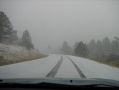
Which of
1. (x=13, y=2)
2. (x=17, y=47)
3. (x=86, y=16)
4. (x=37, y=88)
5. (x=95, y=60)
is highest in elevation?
(x=13, y=2)

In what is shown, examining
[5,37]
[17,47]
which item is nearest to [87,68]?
[17,47]

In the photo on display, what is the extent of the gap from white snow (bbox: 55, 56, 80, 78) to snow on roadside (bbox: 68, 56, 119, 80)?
0.51ft

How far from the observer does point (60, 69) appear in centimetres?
380

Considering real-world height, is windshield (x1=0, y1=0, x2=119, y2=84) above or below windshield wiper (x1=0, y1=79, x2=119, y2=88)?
above

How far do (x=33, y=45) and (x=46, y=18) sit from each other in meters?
→ 0.70

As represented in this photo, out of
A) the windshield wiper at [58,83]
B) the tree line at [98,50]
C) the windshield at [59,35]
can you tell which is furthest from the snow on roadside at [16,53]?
the windshield wiper at [58,83]

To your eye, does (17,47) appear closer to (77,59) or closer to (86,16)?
(77,59)

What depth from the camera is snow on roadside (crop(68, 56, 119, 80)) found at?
3550 millimetres

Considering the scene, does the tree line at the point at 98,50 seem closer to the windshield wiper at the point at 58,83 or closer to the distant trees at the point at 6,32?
the distant trees at the point at 6,32

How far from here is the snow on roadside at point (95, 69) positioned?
140 inches

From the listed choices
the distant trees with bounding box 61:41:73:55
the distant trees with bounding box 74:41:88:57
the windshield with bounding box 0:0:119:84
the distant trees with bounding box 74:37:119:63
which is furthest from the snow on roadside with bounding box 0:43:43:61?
the distant trees with bounding box 74:37:119:63

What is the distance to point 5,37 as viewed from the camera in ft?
13.8

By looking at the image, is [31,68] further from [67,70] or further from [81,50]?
[81,50]

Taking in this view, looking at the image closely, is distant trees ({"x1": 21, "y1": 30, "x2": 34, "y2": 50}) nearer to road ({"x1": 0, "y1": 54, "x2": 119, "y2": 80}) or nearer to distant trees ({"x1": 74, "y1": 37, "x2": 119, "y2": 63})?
road ({"x1": 0, "y1": 54, "x2": 119, "y2": 80})
